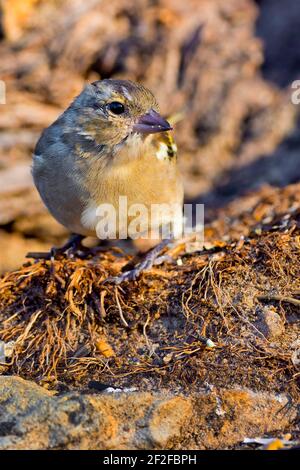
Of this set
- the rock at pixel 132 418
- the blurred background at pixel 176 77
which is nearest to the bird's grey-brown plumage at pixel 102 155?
the rock at pixel 132 418

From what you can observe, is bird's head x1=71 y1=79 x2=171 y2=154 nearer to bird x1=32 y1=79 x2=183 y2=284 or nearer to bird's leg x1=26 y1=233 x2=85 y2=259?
bird x1=32 y1=79 x2=183 y2=284

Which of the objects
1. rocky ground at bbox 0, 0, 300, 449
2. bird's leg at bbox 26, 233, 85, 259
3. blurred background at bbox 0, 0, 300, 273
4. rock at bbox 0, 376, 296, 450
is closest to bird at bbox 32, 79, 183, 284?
bird's leg at bbox 26, 233, 85, 259

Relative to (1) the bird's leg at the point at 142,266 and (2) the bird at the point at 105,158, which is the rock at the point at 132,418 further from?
(2) the bird at the point at 105,158

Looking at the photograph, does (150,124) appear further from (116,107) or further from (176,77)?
(176,77)

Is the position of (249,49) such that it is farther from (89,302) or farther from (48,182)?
(89,302)

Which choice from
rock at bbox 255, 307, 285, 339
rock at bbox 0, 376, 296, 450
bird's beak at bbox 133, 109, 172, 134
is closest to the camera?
rock at bbox 0, 376, 296, 450
